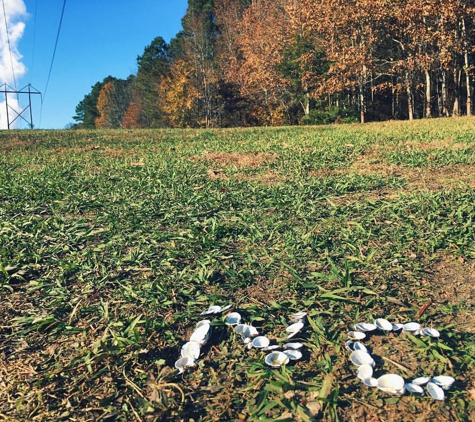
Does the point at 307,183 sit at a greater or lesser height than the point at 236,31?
lesser

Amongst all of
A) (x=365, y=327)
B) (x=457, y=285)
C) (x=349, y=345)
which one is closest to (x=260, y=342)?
(x=349, y=345)

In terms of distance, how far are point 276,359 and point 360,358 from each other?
0.38 metres

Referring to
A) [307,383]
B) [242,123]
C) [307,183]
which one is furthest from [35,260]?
[242,123]

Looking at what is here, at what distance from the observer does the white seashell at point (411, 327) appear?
2141 mm

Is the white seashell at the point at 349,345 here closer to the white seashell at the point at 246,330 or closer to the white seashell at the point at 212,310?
the white seashell at the point at 246,330

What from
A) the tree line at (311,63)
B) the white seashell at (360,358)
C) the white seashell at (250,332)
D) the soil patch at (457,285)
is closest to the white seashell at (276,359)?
the white seashell at (250,332)

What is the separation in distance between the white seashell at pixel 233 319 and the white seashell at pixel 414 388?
0.86 meters

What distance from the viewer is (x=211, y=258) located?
307 cm

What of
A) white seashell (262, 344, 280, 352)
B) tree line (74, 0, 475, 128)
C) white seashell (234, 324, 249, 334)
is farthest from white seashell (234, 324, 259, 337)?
tree line (74, 0, 475, 128)

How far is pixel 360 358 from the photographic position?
76.2 inches

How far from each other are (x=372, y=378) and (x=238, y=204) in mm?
2870

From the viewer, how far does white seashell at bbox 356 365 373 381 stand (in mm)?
1820

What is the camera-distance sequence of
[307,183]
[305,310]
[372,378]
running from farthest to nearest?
[307,183]
[305,310]
[372,378]

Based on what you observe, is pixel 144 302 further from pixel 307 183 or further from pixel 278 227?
pixel 307 183
